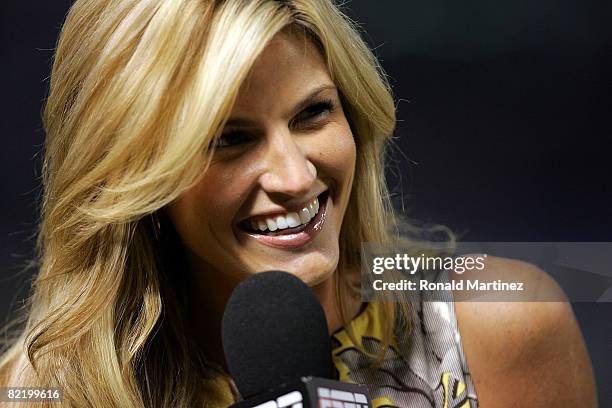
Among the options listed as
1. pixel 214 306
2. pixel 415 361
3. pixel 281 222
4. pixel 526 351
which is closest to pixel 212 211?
pixel 281 222

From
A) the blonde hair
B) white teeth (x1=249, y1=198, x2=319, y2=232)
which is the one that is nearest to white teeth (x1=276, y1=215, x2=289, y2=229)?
white teeth (x1=249, y1=198, x2=319, y2=232)

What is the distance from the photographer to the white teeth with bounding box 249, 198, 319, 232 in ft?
3.40

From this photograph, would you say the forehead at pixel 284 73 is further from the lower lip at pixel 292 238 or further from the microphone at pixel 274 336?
the microphone at pixel 274 336

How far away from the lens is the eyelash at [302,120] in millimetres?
1027

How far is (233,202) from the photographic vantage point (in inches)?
40.6

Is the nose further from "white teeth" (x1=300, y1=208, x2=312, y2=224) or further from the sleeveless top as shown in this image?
the sleeveless top

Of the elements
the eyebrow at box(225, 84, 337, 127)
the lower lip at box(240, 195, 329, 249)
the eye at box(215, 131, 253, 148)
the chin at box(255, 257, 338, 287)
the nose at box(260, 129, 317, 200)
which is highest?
the eyebrow at box(225, 84, 337, 127)

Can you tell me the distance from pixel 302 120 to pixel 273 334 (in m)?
0.34

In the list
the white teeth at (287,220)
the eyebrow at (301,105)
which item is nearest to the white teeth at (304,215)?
the white teeth at (287,220)

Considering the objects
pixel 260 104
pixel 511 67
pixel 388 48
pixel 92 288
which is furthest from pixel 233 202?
pixel 511 67

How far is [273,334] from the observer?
30.7 inches

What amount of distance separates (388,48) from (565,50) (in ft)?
0.80

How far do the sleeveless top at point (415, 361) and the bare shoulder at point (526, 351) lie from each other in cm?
2

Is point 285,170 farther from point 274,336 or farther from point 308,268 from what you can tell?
point 274,336
